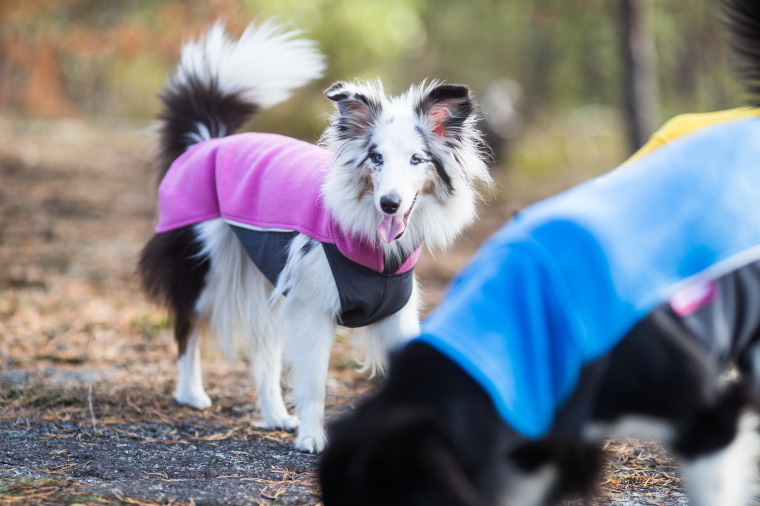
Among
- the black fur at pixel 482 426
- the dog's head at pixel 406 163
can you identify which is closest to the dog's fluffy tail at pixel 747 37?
the black fur at pixel 482 426

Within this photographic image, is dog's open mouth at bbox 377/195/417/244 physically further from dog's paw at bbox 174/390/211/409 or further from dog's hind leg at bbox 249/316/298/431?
dog's paw at bbox 174/390/211/409

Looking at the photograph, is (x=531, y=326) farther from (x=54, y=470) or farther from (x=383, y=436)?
(x=54, y=470)

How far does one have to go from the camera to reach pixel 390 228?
370cm

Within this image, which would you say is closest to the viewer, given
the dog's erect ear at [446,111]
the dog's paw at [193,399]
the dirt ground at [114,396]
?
the dirt ground at [114,396]

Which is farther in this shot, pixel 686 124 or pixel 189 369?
pixel 189 369

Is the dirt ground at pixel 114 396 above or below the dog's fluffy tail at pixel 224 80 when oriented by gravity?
below

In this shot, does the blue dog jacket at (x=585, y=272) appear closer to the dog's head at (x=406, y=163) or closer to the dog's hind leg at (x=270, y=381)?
the dog's head at (x=406, y=163)

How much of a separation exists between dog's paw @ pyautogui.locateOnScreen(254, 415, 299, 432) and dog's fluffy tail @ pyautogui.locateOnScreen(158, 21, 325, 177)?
1842 millimetres

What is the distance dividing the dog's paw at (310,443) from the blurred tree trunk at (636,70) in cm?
767

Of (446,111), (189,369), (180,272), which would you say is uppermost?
(446,111)

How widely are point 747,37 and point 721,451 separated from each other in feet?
4.20

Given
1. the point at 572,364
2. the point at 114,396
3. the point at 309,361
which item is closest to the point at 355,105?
the point at 309,361

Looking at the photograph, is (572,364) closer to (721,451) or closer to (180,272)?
(721,451)

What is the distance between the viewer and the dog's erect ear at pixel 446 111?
12.7 feet
